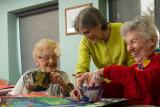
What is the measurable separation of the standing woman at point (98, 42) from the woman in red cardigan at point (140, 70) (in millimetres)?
414

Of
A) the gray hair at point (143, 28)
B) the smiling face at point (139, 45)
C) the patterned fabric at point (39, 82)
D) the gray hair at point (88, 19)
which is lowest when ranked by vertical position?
the patterned fabric at point (39, 82)

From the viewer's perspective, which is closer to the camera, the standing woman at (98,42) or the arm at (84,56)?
the standing woman at (98,42)

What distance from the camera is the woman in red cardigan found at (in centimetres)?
101

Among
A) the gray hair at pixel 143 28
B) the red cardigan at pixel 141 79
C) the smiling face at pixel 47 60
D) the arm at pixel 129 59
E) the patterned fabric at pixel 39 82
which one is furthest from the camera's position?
the smiling face at pixel 47 60

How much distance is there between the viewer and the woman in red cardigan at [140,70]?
3.33ft

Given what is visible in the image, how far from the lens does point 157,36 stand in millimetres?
1160

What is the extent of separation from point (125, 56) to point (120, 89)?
1.57 feet

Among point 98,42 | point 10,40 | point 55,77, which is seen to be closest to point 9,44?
point 10,40

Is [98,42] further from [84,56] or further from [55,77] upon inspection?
[55,77]

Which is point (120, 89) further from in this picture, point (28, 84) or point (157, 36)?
point (28, 84)

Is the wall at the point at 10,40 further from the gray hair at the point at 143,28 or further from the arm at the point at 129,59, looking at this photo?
→ the gray hair at the point at 143,28

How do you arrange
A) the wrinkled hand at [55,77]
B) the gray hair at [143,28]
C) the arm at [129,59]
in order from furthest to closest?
the arm at [129,59] < the wrinkled hand at [55,77] < the gray hair at [143,28]

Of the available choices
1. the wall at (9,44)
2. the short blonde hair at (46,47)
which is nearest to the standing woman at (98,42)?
the short blonde hair at (46,47)

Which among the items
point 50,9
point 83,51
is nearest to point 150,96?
point 83,51
